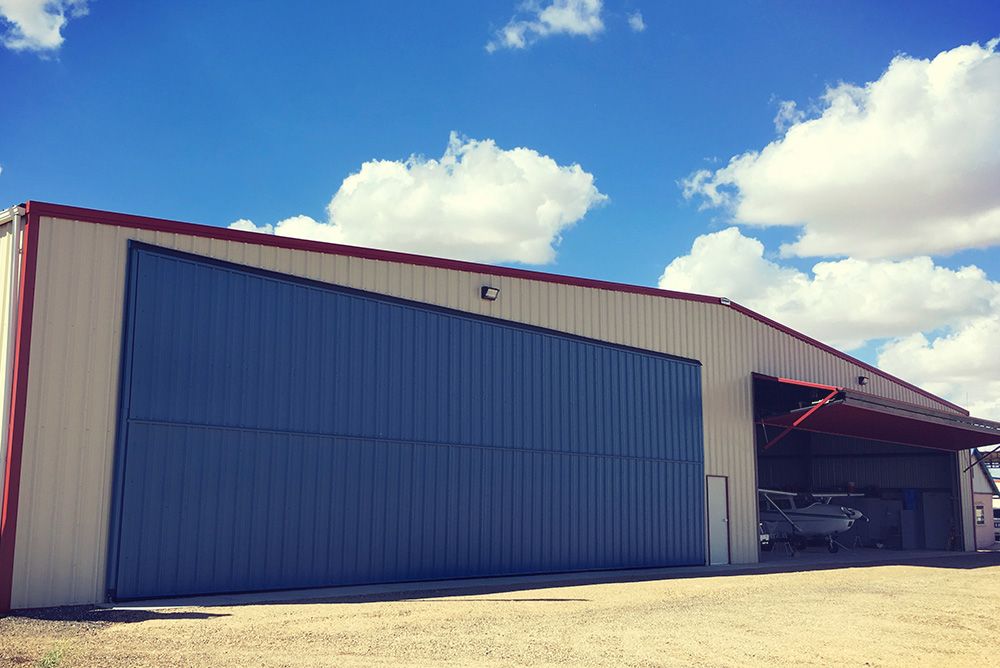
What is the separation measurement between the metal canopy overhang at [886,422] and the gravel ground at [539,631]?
9.03 meters

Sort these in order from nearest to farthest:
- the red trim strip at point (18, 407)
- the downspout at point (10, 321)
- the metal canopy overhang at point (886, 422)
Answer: the red trim strip at point (18, 407) < the downspout at point (10, 321) < the metal canopy overhang at point (886, 422)

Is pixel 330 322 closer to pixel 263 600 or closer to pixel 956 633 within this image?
pixel 263 600

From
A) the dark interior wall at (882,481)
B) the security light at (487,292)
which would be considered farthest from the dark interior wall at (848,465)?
the security light at (487,292)

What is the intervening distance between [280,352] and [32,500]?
476cm

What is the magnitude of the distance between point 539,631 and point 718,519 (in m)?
14.1

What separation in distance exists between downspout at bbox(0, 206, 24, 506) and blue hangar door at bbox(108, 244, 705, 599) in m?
1.63

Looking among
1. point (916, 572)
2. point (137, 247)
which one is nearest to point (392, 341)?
point (137, 247)

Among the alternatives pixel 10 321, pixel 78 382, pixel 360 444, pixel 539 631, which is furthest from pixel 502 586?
pixel 10 321

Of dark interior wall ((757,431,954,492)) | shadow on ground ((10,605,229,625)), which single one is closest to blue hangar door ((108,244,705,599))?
shadow on ground ((10,605,229,625))

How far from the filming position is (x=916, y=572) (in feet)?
76.1

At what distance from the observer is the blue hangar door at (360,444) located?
15203mm

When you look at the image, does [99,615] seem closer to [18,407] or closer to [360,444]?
[18,407]

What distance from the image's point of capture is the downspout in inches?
542

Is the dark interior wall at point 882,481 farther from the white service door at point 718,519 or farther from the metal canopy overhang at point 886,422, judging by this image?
the white service door at point 718,519
